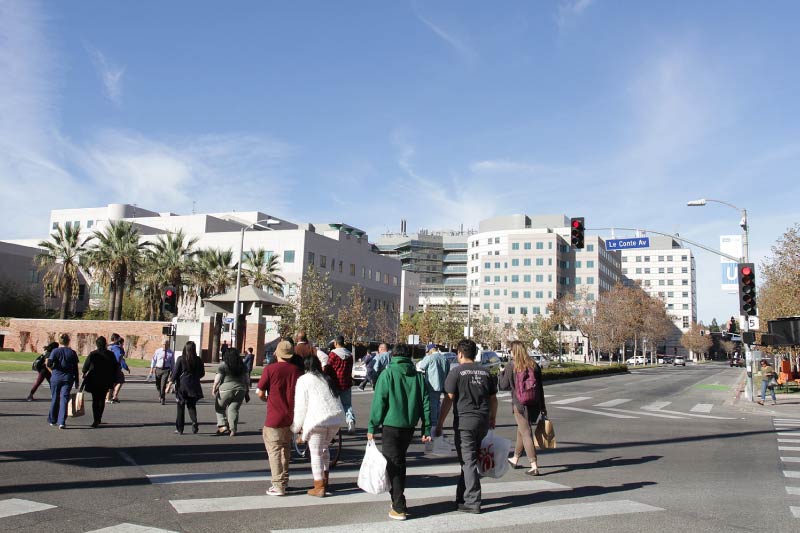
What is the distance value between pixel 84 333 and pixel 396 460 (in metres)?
Answer: 45.2

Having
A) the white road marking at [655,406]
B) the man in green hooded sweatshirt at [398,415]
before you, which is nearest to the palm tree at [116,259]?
the white road marking at [655,406]

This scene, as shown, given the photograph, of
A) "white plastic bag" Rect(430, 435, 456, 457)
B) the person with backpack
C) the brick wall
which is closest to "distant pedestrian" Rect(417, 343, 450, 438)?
the person with backpack

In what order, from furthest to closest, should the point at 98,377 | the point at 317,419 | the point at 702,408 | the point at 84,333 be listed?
1. the point at 84,333
2. the point at 702,408
3. the point at 98,377
4. the point at 317,419

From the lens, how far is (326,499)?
752 centimetres

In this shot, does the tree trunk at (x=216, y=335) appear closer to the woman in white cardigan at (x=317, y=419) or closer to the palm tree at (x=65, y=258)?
the palm tree at (x=65, y=258)

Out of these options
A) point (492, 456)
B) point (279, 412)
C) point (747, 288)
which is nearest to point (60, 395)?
point (279, 412)

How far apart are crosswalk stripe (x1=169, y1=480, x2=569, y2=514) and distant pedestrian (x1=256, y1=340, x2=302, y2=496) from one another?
10.9 inches

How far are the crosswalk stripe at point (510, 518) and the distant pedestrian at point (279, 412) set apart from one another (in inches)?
58.4

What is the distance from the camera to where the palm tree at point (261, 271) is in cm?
5234

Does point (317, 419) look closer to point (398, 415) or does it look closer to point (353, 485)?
point (398, 415)

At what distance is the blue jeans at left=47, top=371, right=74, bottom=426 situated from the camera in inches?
489

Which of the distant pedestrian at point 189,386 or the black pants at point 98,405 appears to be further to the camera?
the black pants at point 98,405

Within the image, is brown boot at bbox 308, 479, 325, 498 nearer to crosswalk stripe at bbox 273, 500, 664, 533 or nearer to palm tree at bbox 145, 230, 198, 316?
crosswalk stripe at bbox 273, 500, 664, 533

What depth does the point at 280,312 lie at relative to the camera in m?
43.2
